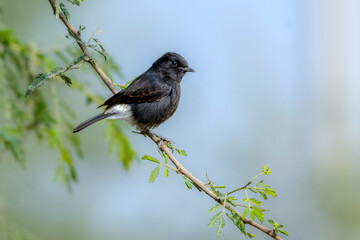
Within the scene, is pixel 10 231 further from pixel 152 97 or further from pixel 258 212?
pixel 258 212

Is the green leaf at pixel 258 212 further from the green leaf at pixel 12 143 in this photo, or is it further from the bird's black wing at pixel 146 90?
the bird's black wing at pixel 146 90

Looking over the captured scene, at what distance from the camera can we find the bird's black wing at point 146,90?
4547mm

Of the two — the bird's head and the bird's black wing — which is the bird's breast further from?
the bird's head

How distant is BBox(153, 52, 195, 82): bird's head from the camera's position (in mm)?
5180

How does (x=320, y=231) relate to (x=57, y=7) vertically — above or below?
above

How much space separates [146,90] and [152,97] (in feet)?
0.29

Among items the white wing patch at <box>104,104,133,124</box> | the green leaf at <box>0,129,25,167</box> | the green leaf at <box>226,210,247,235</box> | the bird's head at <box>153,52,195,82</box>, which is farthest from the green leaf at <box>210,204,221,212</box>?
the bird's head at <box>153,52,195,82</box>

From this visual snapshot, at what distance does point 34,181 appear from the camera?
33.4 ft

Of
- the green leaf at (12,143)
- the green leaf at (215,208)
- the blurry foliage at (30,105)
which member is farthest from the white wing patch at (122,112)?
the green leaf at (215,208)

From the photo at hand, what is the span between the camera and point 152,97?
4.79 metres

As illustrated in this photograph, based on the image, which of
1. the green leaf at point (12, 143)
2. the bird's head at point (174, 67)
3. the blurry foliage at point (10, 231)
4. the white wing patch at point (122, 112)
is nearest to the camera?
the green leaf at point (12, 143)

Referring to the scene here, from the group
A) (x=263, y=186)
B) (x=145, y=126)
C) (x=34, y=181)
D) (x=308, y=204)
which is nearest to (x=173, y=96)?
(x=145, y=126)

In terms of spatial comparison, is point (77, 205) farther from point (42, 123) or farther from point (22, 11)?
point (42, 123)

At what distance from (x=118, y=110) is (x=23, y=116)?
1039 millimetres
